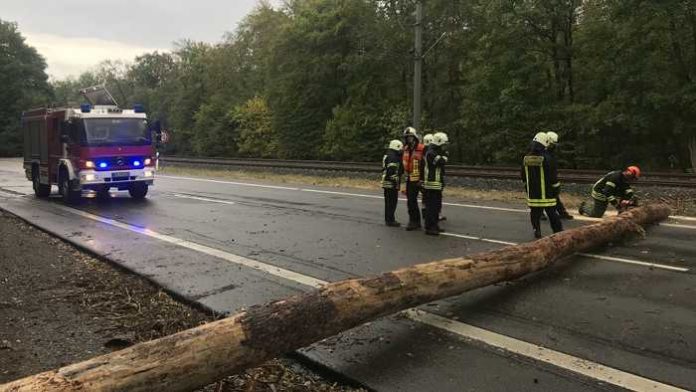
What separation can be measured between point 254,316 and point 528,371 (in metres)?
1.86

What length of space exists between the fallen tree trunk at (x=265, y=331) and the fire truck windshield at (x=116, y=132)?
472 inches

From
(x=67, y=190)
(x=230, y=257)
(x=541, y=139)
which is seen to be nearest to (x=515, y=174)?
(x=541, y=139)

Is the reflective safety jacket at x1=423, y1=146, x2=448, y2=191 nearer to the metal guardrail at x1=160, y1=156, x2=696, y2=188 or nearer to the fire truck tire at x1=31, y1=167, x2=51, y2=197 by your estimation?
the metal guardrail at x1=160, y1=156, x2=696, y2=188

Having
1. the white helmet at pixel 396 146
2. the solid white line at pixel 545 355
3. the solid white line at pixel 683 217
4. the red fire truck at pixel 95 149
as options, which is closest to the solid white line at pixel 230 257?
the solid white line at pixel 545 355

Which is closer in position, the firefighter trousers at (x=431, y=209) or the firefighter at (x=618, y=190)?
the firefighter trousers at (x=431, y=209)

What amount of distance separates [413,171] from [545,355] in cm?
624

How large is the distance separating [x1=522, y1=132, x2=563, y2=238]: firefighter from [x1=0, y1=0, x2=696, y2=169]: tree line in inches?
519

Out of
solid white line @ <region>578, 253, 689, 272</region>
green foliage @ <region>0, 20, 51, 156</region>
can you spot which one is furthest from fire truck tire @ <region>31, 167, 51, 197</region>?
green foliage @ <region>0, 20, 51, 156</region>

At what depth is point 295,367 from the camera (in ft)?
14.0

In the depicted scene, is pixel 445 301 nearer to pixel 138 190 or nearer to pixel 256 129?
pixel 138 190

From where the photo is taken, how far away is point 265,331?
147 inches

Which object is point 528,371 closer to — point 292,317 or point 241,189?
point 292,317

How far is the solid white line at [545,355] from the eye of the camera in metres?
3.78

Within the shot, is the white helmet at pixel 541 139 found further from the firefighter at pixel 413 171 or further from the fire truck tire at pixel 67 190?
the fire truck tire at pixel 67 190
